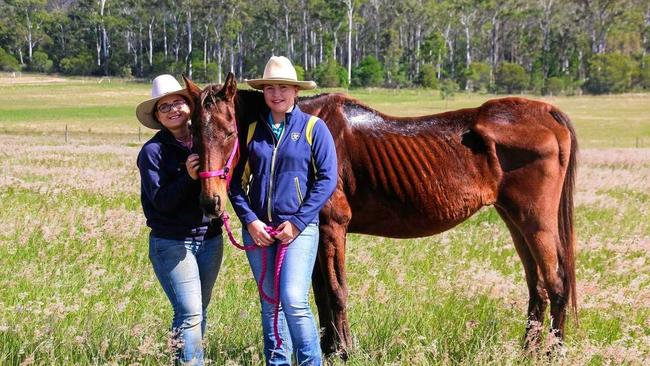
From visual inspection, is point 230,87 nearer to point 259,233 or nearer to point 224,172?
point 224,172

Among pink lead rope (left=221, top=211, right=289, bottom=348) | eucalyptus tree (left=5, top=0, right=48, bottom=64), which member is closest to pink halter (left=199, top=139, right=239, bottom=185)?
pink lead rope (left=221, top=211, right=289, bottom=348)

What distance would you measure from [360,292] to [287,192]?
1.87 meters

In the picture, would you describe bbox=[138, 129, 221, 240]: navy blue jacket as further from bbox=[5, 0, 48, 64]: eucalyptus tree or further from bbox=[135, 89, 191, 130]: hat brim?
bbox=[5, 0, 48, 64]: eucalyptus tree

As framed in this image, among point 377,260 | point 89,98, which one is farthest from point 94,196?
point 89,98

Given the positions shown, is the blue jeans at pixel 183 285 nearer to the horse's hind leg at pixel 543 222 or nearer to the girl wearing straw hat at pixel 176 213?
the girl wearing straw hat at pixel 176 213

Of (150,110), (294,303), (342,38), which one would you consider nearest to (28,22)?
(342,38)

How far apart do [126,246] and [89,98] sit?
70179 millimetres

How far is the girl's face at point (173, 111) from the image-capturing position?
13.5 ft

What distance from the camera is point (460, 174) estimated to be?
16.8 feet

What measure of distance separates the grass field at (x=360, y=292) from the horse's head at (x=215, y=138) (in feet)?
3.08

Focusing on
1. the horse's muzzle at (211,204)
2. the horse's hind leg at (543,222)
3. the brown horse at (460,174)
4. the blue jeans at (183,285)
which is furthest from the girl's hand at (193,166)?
the horse's hind leg at (543,222)

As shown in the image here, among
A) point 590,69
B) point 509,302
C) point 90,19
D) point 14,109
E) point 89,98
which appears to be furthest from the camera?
point 90,19

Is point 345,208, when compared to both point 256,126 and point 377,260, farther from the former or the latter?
point 377,260

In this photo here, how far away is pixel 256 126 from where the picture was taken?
4.07 metres
